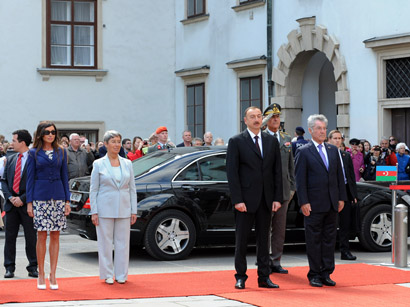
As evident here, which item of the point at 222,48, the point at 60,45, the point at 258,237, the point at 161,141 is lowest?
the point at 258,237

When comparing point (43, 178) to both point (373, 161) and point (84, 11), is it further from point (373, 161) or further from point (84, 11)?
point (84, 11)

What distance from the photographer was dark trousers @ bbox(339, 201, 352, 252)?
42.7 feet

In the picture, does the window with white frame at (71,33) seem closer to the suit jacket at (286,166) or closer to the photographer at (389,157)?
the photographer at (389,157)

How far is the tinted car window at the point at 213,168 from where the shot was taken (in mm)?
13203

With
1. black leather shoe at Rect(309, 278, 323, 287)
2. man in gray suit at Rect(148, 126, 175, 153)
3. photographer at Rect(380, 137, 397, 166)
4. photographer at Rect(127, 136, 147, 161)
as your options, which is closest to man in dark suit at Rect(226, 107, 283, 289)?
black leather shoe at Rect(309, 278, 323, 287)

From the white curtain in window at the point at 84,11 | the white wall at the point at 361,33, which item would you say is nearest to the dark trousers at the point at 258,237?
the white wall at the point at 361,33

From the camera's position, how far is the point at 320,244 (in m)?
10.3

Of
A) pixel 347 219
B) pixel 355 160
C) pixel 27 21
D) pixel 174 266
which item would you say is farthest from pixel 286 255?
pixel 27 21

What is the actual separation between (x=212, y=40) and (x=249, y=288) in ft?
54.0

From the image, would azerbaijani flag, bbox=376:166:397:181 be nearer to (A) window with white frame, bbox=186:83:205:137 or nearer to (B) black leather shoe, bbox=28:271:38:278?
(B) black leather shoe, bbox=28:271:38:278

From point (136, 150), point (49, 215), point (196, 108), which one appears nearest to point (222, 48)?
point (196, 108)

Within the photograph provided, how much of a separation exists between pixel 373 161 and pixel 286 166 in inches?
296

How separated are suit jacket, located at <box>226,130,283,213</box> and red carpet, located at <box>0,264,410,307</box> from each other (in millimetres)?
951

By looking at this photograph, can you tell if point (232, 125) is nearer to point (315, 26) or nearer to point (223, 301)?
point (315, 26)
